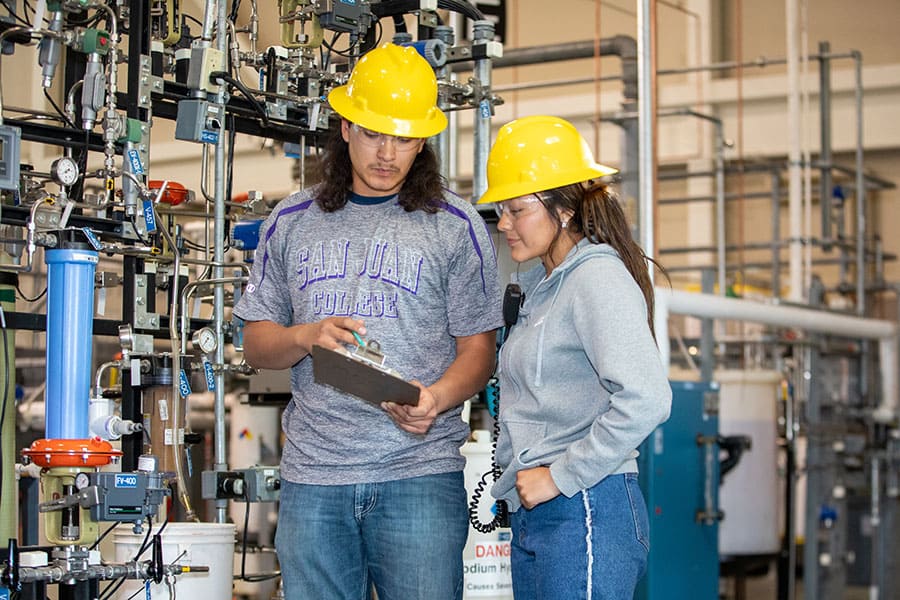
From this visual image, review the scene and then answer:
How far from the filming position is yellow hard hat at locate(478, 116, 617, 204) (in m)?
2.31

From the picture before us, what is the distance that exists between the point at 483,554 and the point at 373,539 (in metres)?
1.41

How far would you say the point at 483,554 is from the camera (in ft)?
12.0

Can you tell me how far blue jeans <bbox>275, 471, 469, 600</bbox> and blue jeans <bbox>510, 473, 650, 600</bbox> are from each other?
7.5 inches

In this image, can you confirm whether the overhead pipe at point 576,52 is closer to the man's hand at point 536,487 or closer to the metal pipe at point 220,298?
the metal pipe at point 220,298

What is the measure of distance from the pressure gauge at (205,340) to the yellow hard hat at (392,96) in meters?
1.13

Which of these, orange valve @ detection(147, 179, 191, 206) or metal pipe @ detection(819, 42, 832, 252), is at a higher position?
metal pipe @ detection(819, 42, 832, 252)

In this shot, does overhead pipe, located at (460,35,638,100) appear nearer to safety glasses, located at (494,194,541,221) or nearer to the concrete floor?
the concrete floor

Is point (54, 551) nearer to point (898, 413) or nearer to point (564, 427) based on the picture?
point (564, 427)

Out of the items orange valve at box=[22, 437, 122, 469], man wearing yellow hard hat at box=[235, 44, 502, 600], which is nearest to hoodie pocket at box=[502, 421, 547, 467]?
man wearing yellow hard hat at box=[235, 44, 502, 600]

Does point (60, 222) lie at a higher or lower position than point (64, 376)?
higher

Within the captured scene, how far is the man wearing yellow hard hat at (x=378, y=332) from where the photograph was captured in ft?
7.48

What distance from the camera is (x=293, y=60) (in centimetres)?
368

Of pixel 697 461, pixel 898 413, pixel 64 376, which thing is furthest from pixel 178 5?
pixel 898 413

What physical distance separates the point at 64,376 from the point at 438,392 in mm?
1027
